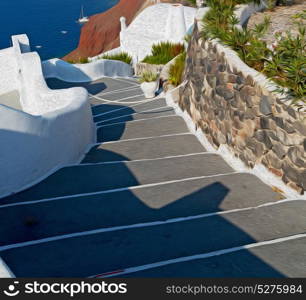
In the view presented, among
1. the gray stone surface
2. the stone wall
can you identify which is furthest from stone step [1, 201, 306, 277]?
the gray stone surface

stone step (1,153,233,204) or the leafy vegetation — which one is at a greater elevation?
the leafy vegetation

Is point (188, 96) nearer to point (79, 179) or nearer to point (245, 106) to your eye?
point (245, 106)

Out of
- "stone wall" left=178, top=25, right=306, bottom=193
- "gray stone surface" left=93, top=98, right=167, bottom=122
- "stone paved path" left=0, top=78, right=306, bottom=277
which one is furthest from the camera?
"gray stone surface" left=93, top=98, right=167, bottom=122

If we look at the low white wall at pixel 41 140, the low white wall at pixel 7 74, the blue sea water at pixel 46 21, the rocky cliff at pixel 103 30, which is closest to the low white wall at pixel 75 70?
the low white wall at pixel 7 74

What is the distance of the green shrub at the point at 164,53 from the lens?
2258cm

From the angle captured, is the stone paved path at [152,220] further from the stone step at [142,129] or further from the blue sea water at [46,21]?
the blue sea water at [46,21]

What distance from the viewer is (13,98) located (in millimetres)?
19234

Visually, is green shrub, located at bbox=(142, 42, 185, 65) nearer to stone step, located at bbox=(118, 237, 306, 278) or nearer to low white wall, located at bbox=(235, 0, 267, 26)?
low white wall, located at bbox=(235, 0, 267, 26)

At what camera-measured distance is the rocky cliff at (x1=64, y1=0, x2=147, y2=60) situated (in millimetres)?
77812

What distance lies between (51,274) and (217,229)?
213 cm

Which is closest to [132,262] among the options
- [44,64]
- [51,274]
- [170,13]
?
[51,274]

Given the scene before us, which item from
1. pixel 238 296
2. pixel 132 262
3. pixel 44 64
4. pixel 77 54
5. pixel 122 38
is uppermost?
pixel 238 296

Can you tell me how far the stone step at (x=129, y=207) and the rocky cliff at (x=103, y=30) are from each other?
70.0 meters

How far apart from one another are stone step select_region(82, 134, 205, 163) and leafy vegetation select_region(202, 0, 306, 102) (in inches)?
86.6
